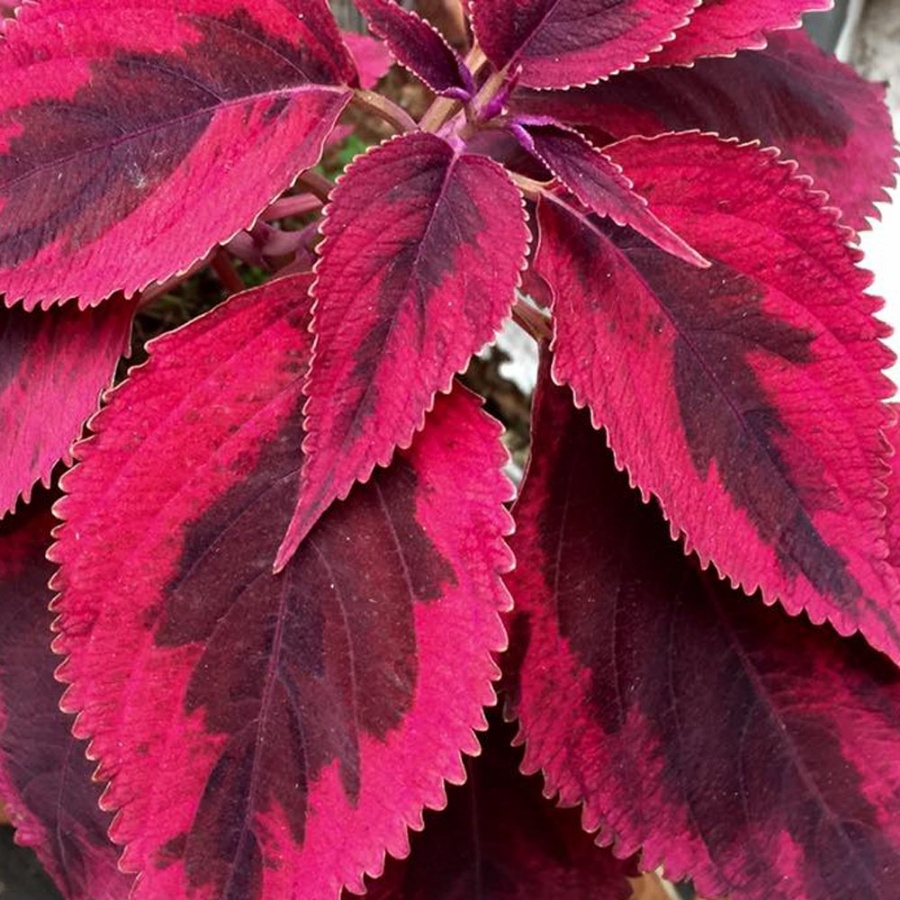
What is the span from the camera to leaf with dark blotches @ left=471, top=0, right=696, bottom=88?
0.49 metres

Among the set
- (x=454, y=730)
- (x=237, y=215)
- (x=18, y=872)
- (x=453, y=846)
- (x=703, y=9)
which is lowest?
(x=18, y=872)

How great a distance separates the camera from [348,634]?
18.4 inches

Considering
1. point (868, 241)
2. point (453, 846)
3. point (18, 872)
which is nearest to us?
point (453, 846)

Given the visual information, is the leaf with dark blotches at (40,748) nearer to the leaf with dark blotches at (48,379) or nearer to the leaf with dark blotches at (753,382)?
the leaf with dark blotches at (48,379)

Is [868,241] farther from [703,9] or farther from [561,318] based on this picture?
[561,318]

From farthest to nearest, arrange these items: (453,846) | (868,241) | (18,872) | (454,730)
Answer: (868,241) < (18,872) < (453,846) < (454,730)

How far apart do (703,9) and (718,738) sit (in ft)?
1.11

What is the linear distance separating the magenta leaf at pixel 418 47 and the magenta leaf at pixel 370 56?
26 centimetres

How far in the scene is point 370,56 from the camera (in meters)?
0.80

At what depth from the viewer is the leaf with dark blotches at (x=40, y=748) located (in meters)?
0.57

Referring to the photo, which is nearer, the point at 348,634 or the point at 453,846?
the point at 348,634

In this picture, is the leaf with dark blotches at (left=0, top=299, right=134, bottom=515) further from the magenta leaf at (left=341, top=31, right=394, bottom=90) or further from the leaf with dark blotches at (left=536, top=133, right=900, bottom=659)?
the magenta leaf at (left=341, top=31, right=394, bottom=90)

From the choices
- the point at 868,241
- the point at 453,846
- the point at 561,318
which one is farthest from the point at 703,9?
the point at 868,241

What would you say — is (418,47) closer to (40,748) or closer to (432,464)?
(432,464)
